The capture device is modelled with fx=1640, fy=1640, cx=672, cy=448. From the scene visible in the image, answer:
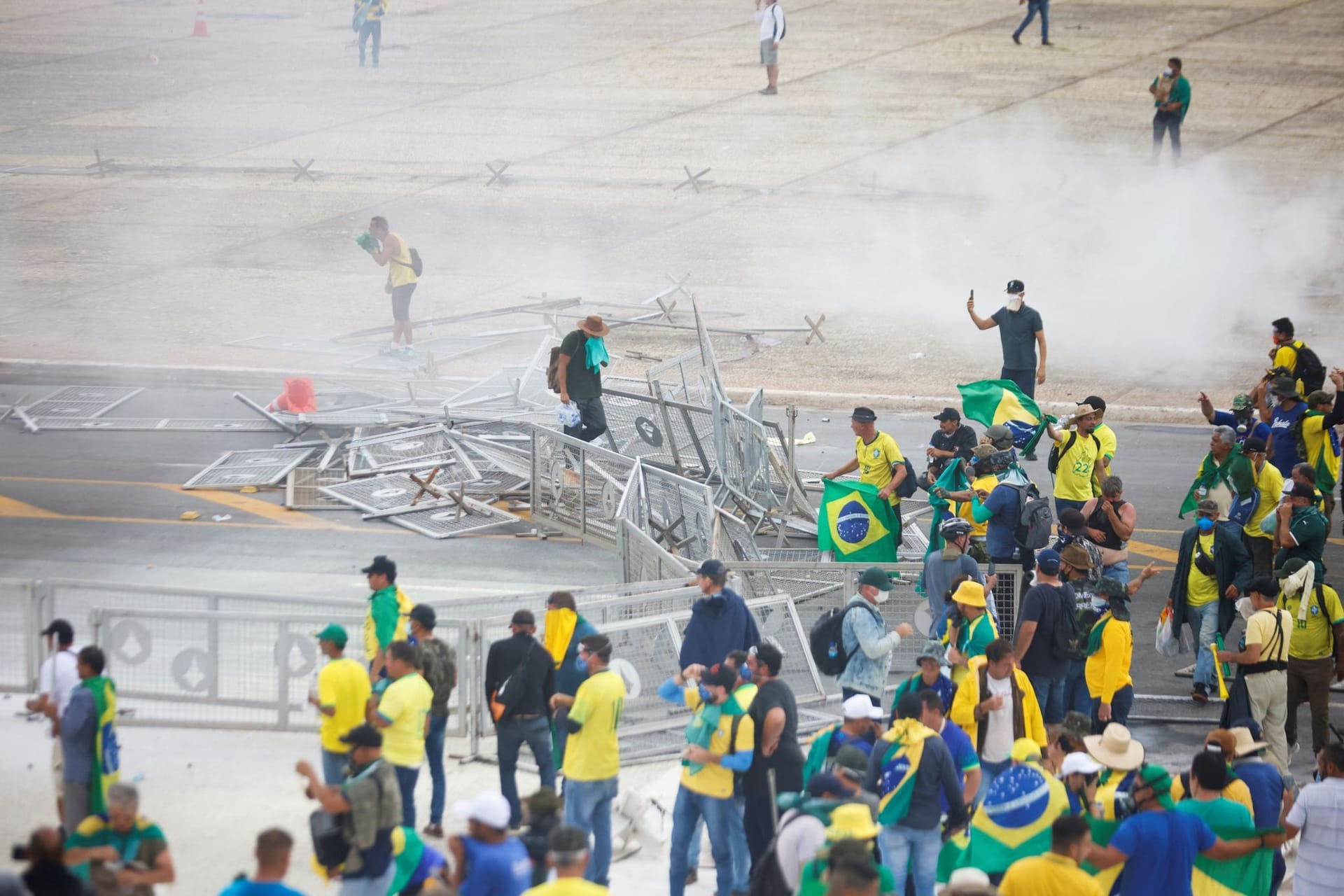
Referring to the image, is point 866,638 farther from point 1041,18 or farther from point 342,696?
point 1041,18

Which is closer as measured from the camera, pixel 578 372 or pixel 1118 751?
pixel 1118 751

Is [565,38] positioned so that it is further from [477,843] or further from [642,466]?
[477,843]

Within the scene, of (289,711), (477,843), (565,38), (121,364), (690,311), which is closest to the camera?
(477,843)

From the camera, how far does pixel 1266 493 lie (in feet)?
40.1

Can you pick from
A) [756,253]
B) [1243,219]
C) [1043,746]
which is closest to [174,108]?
[756,253]

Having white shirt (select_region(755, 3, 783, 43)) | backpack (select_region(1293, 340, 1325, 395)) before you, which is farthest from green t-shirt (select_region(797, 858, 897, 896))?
white shirt (select_region(755, 3, 783, 43))

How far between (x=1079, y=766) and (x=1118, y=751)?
0.55m

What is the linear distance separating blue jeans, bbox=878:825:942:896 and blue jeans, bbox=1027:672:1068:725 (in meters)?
Result: 2.33

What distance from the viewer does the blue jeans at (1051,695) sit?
33.1 feet

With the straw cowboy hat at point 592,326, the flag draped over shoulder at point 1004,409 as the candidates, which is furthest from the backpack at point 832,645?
the straw cowboy hat at point 592,326

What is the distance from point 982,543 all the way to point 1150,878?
16.2 ft

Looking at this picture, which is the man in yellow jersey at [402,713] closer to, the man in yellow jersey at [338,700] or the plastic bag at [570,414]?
the man in yellow jersey at [338,700]

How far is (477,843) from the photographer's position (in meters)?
6.73

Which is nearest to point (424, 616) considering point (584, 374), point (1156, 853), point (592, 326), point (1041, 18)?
point (1156, 853)
